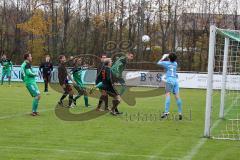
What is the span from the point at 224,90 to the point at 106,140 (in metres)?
6.36

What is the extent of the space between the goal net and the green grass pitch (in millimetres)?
512

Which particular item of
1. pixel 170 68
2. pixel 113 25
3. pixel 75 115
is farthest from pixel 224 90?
pixel 113 25

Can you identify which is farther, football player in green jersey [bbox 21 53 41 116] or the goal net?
football player in green jersey [bbox 21 53 41 116]

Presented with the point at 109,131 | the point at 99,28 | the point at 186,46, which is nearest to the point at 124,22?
the point at 99,28

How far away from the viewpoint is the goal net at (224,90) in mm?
11344

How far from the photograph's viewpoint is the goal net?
1134 cm

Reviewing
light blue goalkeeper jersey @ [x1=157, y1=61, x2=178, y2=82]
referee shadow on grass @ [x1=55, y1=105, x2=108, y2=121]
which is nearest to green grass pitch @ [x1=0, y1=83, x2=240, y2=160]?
referee shadow on grass @ [x1=55, y1=105, x2=108, y2=121]

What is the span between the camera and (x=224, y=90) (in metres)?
15.8

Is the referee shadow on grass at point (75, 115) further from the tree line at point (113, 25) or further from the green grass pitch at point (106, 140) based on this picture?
the tree line at point (113, 25)

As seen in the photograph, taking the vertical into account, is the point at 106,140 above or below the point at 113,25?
below

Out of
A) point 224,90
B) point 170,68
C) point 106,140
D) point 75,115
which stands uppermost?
point 170,68

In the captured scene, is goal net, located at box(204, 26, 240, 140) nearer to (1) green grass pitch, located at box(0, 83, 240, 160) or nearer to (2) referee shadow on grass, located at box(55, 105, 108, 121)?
(1) green grass pitch, located at box(0, 83, 240, 160)

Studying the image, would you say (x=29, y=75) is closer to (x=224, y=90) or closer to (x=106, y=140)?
(x=106, y=140)

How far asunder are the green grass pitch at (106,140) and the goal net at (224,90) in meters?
0.51
